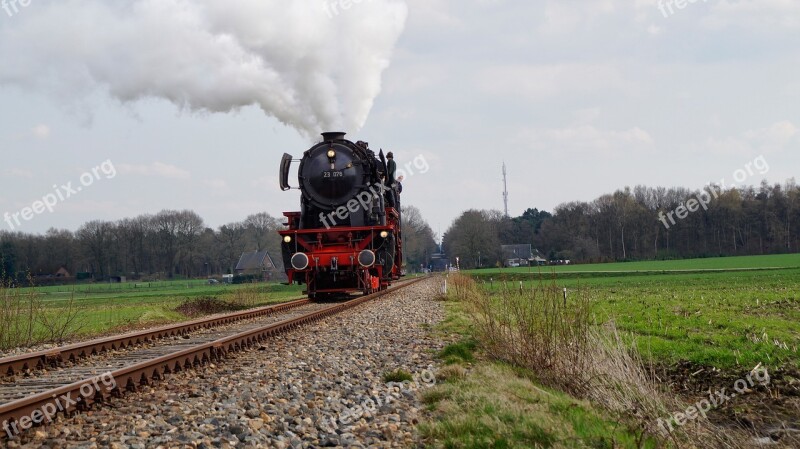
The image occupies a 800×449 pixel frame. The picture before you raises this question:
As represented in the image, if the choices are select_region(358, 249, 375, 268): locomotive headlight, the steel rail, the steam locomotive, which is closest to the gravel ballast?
the steel rail

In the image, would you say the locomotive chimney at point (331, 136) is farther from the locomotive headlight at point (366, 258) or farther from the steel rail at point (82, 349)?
the steel rail at point (82, 349)

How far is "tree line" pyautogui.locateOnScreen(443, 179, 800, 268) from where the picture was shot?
3285 inches

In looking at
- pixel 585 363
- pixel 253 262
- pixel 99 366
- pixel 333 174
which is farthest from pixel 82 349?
pixel 253 262

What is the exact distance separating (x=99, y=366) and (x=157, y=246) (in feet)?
316

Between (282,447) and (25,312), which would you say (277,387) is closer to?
(282,447)

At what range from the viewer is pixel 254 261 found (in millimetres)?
96938

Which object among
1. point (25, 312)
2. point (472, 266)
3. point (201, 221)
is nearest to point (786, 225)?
point (472, 266)

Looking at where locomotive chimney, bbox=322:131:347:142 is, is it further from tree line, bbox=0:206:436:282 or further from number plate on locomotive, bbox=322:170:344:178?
tree line, bbox=0:206:436:282

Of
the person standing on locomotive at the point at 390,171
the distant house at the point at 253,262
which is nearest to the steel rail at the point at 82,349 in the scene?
the person standing on locomotive at the point at 390,171

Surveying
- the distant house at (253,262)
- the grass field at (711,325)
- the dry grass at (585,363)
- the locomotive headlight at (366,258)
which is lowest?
the grass field at (711,325)

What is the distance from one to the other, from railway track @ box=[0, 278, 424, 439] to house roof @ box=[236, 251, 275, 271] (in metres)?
84.2

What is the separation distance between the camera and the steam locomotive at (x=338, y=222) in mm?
19156

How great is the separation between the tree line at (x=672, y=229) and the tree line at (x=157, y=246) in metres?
11.1

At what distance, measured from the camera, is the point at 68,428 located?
5.07 metres
